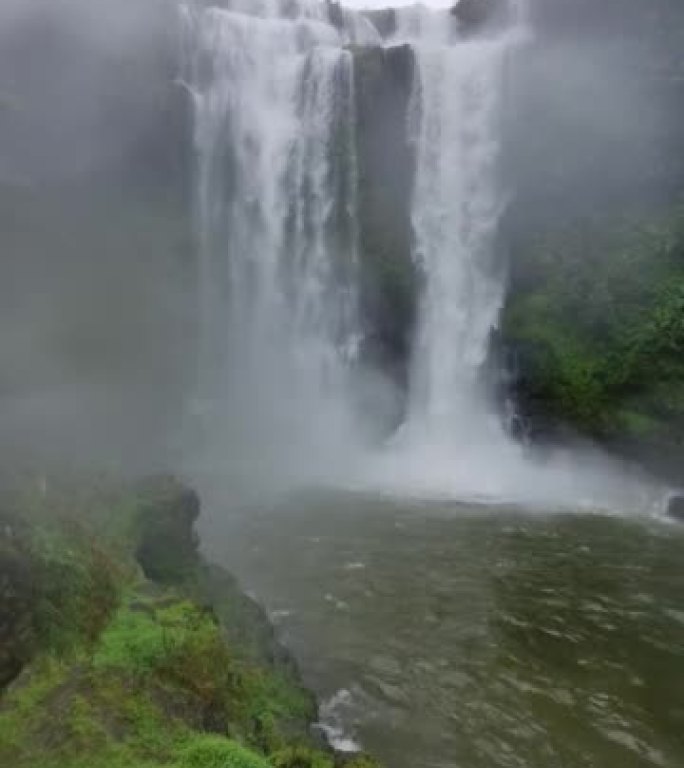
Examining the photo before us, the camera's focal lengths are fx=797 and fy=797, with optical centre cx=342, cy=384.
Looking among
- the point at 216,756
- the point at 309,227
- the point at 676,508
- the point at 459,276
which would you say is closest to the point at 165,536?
the point at 216,756

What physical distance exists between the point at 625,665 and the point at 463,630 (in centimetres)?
246

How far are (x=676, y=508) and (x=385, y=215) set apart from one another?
15118 millimetres

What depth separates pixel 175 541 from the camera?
461 inches

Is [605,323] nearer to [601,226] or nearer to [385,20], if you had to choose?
[601,226]

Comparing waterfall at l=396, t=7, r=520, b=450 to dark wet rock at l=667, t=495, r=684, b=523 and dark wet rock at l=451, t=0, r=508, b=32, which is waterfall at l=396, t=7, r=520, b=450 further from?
dark wet rock at l=667, t=495, r=684, b=523

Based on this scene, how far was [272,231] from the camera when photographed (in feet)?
98.5

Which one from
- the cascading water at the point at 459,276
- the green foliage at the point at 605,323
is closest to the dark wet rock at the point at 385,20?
the cascading water at the point at 459,276

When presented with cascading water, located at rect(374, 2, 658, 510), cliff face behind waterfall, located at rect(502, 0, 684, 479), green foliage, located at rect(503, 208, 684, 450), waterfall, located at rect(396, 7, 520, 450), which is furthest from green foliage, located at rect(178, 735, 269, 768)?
waterfall, located at rect(396, 7, 520, 450)

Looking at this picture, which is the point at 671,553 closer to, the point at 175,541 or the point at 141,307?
the point at 175,541

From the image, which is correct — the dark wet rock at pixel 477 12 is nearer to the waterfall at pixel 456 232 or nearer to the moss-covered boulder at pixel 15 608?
the waterfall at pixel 456 232

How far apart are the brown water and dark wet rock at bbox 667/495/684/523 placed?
160 cm

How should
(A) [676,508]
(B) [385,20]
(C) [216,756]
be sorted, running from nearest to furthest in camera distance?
(C) [216,756] → (A) [676,508] → (B) [385,20]

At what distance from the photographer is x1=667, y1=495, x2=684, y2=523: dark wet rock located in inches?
822

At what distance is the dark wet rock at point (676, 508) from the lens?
20.9m
